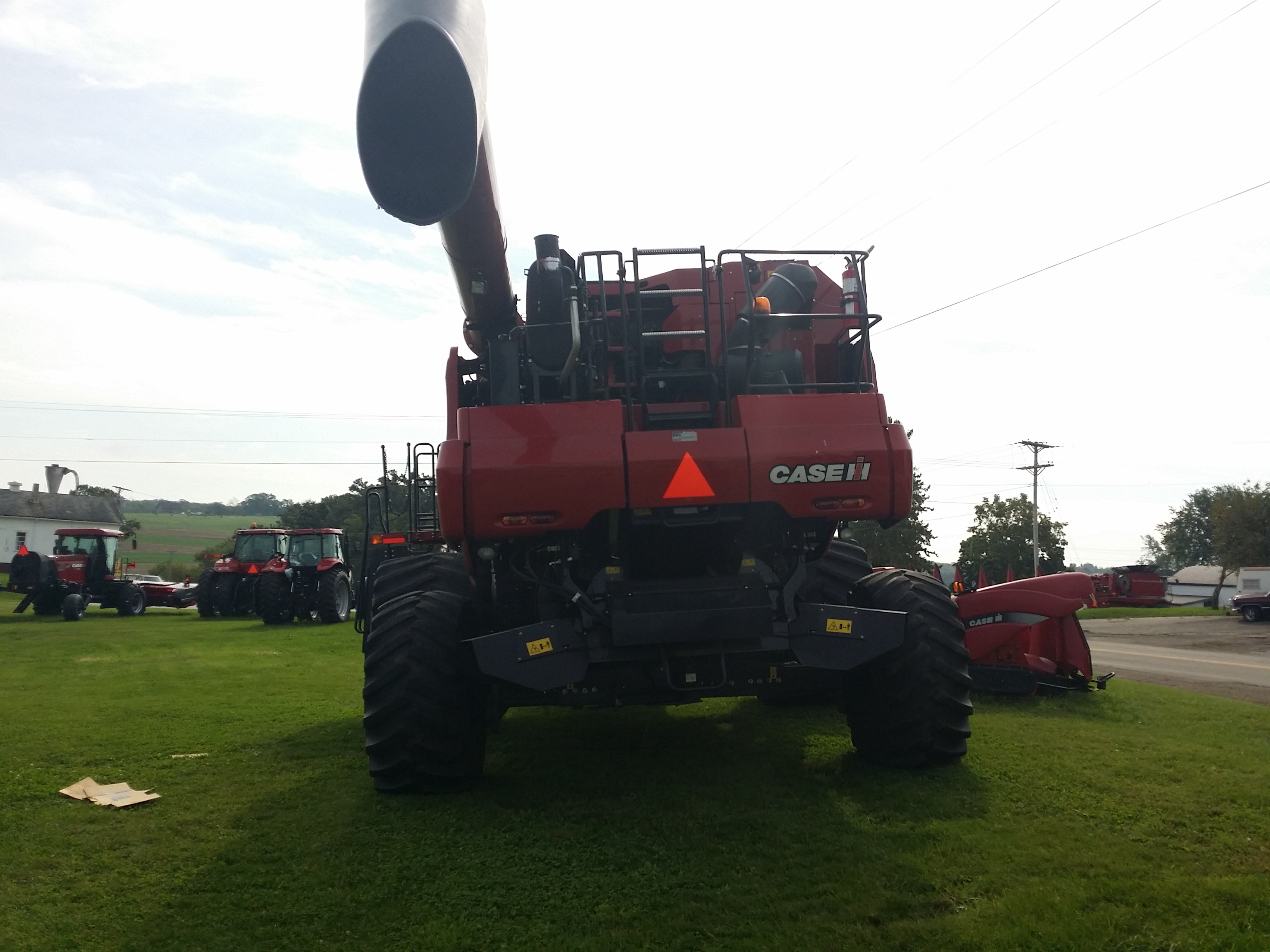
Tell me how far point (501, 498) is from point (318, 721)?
401cm

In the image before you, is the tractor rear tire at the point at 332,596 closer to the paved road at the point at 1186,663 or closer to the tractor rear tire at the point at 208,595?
the tractor rear tire at the point at 208,595

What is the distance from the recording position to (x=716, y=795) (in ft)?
17.4

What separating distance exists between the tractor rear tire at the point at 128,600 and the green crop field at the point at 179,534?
1549 inches

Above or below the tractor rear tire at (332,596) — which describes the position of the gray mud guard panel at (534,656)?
above

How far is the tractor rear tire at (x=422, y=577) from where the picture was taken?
6.22 meters

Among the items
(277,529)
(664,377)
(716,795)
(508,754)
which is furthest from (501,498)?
(277,529)

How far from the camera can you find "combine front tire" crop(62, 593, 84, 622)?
2256 centimetres

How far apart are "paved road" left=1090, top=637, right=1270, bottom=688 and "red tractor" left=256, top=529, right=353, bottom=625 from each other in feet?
50.2

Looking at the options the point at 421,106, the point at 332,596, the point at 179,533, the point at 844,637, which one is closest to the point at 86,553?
the point at 332,596

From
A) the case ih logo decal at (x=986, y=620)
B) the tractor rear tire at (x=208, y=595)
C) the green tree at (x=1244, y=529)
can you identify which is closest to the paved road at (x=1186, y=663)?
the case ih logo decal at (x=986, y=620)

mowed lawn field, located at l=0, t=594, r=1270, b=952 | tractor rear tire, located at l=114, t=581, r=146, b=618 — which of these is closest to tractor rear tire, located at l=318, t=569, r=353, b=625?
tractor rear tire, located at l=114, t=581, r=146, b=618

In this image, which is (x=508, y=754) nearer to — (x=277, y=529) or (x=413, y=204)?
(x=413, y=204)

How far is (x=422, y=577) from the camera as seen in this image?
20.8 ft

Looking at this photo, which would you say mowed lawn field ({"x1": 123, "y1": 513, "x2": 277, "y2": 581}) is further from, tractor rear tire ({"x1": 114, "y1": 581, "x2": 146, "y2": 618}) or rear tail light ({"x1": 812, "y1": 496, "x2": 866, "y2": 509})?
rear tail light ({"x1": 812, "y1": 496, "x2": 866, "y2": 509})
